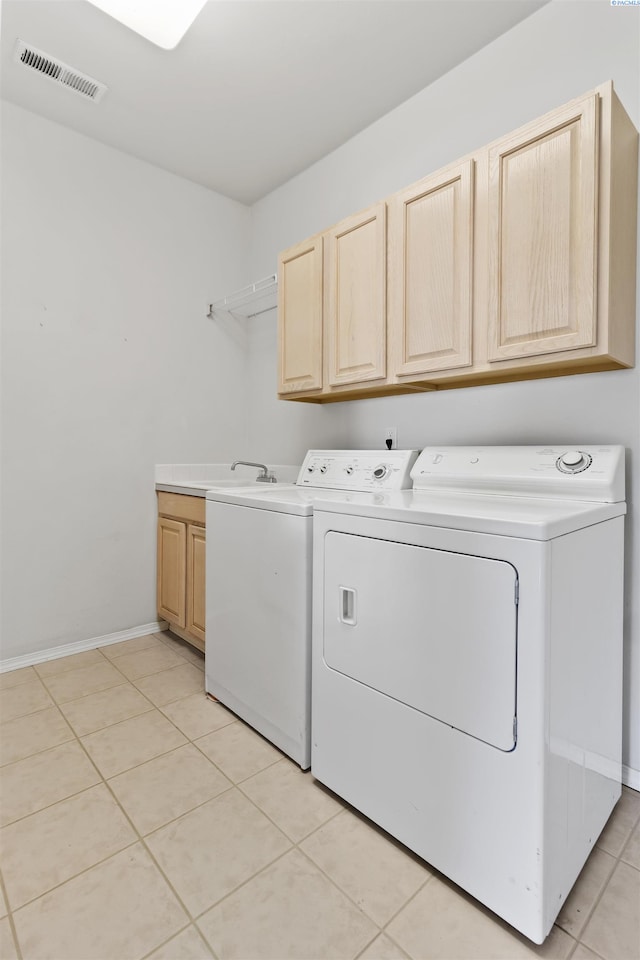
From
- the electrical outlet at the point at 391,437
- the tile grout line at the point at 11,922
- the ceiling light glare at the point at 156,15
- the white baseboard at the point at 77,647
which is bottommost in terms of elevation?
the tile grout line at the point at 11,922

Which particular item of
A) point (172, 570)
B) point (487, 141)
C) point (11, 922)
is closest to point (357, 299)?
point (487, 141)

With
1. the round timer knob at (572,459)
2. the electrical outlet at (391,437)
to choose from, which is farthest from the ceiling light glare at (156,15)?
the round timer knob at (572,459)

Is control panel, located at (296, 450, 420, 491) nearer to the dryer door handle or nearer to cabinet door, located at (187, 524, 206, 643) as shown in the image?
cabinet door, located at (187, 524, 206, 643)

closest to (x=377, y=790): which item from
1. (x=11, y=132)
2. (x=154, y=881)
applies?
(x=154, y=881)

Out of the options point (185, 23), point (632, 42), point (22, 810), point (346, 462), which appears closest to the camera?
point (22, 810)

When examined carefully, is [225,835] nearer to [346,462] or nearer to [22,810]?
[22,810]

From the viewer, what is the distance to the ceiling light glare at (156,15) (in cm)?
160

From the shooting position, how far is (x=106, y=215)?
2.52 m

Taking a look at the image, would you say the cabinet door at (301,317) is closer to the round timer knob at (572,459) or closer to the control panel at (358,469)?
the control panel at (358,469)

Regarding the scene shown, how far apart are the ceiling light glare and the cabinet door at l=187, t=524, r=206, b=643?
1929 millimetres

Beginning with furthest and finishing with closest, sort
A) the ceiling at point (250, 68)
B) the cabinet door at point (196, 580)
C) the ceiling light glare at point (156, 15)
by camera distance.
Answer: the cabinet door at point (196, 580)
the ceiling at point (250, 68)
the ceiling light glare at point (156, 15)

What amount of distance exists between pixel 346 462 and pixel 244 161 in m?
1.84

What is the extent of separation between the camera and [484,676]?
1.01 m

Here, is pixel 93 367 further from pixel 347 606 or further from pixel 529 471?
pixel 529 471
